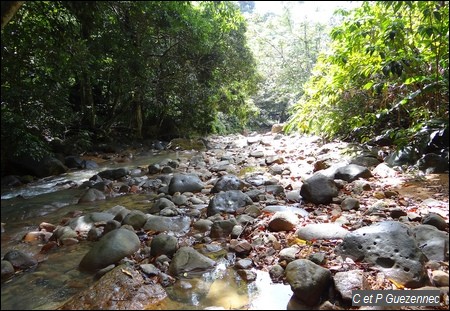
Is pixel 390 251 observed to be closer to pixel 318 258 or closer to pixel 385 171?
pixel 318 258

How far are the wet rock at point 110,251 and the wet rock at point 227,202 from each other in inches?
47.7

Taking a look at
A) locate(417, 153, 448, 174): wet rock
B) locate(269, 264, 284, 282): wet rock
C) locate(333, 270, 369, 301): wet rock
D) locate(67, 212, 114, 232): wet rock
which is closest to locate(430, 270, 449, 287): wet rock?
locate(333, 270, 369, 301): wet rock

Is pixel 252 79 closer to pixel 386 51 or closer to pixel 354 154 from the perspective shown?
pixel 354 154

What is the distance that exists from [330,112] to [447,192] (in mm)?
6450

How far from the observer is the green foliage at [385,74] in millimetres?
2518

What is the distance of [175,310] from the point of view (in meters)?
2.10

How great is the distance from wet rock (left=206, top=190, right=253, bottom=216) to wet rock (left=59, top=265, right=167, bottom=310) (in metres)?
1.63

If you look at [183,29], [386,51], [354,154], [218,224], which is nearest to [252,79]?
[183,29]

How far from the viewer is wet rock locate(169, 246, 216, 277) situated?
2.60 meters

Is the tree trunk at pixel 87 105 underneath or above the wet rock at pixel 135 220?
above

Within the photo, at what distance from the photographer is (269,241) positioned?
9.86ft

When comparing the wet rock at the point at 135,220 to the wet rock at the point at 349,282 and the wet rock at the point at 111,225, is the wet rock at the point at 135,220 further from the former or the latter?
the wet rock at the point at 349,282

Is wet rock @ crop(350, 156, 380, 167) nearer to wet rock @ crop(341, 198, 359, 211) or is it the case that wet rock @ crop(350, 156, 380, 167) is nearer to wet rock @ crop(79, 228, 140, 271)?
wet rock @ crop(341, 198, 359, 211)

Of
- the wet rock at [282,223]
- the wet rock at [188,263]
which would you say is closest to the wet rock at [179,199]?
the wet rock at [282,223]
